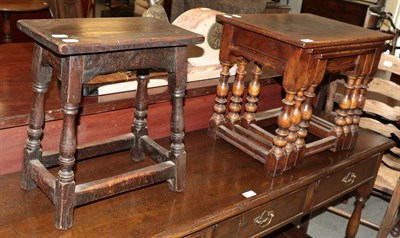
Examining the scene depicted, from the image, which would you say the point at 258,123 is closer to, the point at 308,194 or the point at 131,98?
the point at 308,194

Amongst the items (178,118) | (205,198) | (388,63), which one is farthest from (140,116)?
(388,63)

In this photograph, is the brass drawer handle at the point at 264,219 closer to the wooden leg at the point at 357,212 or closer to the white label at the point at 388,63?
the wooden leg at the point at 357,212

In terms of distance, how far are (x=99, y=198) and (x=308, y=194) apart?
0.75 meters

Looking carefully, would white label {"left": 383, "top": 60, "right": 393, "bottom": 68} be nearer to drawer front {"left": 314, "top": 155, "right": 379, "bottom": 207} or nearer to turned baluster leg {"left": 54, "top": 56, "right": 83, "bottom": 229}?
drawer front {"left": 314, "top": 155, "right": 379, "bottom": 207}

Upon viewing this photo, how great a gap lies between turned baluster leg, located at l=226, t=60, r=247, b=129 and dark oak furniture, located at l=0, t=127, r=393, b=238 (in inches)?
3.5

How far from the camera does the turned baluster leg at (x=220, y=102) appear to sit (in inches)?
63.4

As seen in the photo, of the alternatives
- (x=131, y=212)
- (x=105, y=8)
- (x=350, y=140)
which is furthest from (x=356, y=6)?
(x=131, y=212)

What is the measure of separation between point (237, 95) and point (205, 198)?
0.46m

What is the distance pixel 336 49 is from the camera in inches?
55.2

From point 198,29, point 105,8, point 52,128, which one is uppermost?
point 198,29

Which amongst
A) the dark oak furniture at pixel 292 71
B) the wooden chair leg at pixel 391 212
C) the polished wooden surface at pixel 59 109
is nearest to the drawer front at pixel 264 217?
the dark oak furniture at pixel 292 71

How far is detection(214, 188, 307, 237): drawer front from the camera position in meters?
1.35

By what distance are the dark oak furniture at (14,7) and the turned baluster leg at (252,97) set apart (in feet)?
7.28

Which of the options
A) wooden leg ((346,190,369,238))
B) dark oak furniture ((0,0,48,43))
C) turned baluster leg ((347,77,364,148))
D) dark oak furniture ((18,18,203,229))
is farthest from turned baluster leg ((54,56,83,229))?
dark oak furniture ((0,0,48,43))
